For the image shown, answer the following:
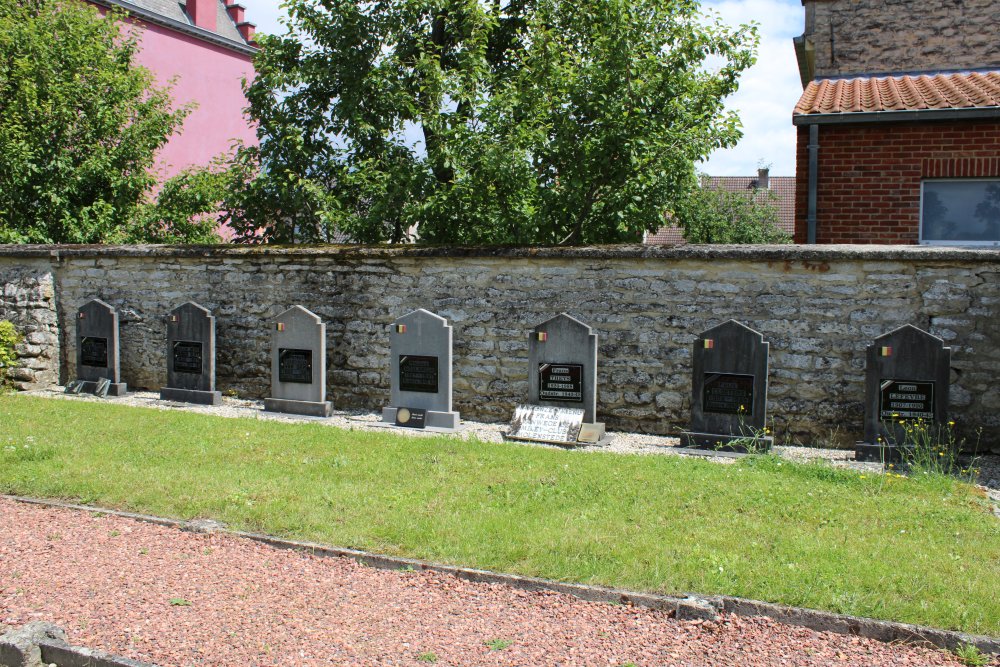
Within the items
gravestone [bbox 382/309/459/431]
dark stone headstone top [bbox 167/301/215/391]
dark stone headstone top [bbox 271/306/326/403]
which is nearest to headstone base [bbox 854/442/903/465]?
gravestone [bbox 382/309/459/431]

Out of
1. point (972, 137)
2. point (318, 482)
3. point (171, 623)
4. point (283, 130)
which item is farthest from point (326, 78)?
point (171, 623)

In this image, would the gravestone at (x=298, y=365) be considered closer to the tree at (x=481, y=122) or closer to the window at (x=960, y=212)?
the tree at (x=481, y=122)

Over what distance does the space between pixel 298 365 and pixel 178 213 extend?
7.20 m

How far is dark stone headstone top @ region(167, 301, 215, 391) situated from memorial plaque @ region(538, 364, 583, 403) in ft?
15.7

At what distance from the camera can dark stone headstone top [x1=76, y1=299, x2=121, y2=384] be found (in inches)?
464

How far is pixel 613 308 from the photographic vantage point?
931 cm

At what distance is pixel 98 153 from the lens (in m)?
15.5

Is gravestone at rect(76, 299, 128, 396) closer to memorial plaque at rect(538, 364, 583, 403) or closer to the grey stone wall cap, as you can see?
the grey stone wall cap

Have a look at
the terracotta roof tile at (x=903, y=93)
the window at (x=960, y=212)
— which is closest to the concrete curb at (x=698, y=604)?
the window at (x=960, y=212)

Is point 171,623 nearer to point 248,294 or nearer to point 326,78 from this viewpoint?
point 248,294

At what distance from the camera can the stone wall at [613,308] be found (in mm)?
8203

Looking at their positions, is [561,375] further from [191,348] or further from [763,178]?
[763,178]

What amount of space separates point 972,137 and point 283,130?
995 cm

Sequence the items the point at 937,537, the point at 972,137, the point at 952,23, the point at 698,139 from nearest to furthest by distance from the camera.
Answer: the point at 937,537
the point at 972,137
the point at 698,139
the point at 952,23
